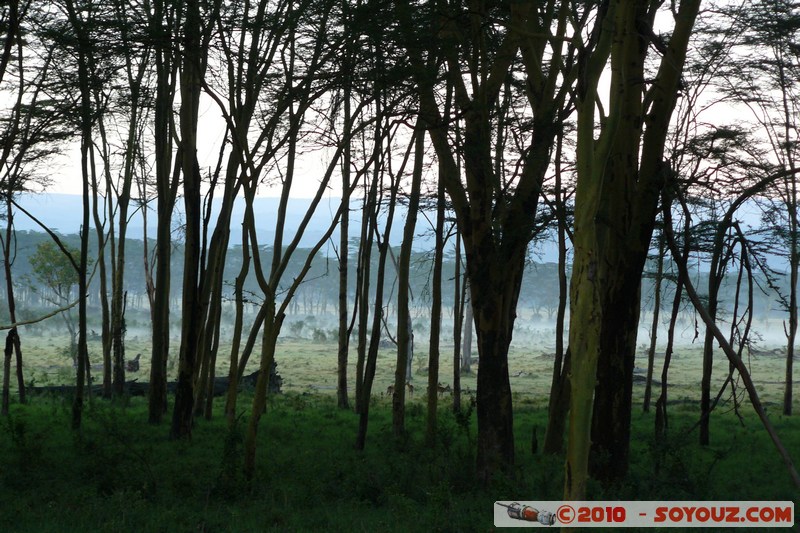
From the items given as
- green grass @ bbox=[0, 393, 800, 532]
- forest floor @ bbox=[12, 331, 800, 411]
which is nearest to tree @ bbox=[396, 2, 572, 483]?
green grass @ bbox=[0, 393, 800, 532]

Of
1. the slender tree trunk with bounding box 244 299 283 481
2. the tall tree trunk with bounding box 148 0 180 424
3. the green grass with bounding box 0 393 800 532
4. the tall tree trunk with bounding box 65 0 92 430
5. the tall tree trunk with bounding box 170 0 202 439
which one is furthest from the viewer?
the tall tree trunk with bounding box 148 0 180 424

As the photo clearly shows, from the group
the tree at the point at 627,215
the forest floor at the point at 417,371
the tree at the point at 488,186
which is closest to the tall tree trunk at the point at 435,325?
the tree at the point at 488,186

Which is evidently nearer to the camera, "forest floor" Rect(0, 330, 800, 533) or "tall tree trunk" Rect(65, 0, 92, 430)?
"forest floor" Rect(0, 330, 800, 533)

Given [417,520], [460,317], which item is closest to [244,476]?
[417,520]

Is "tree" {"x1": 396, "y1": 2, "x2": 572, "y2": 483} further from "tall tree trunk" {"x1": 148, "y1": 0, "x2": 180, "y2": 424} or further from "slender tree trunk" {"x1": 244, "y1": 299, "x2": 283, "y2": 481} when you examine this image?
"tall tree trunk" {"x1": 148, "y1": 0, "x2": 180, "y2": 424}

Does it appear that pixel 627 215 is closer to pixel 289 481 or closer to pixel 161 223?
pixel 289 481

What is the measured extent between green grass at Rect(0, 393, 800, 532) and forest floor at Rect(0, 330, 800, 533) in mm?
15

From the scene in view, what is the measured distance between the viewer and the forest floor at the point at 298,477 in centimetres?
504

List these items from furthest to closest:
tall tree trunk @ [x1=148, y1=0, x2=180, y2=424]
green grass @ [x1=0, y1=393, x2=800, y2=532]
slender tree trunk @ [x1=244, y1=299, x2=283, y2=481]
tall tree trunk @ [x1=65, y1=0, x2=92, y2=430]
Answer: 1. tall tree trunk @ [x1=148, y1=0, x2=180, y2=424]
2. tall tree trunk @ [x1=65, y1=0, x2=92, y2=430]
3. slender tree trunk @ [x1=244, y1=299, x2=283, y2=481]
4. green grass @ [x1=0, y1=393, x2=800, y2=532]

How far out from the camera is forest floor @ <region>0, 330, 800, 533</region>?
16.5ft

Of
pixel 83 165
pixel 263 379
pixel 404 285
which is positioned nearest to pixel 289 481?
pixel 263 379

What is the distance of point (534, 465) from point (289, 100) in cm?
418

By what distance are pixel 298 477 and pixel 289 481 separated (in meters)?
0.12

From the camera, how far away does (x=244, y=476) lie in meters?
6.22
